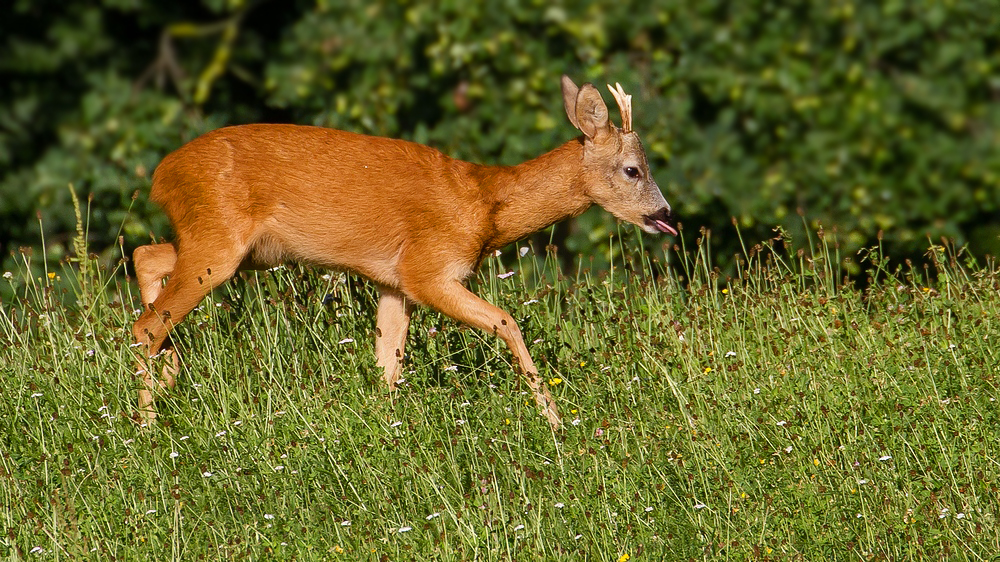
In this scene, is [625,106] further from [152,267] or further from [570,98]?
[152,267]

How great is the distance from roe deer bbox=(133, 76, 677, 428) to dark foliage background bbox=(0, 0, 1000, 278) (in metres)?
2.03

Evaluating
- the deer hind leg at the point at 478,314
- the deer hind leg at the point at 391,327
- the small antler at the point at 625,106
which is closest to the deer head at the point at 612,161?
the small antler at the point at 625,106

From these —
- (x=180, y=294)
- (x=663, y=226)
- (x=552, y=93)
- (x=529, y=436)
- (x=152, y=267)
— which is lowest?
(x=529, y=436)

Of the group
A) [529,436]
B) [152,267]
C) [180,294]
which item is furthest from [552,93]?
[529,436]

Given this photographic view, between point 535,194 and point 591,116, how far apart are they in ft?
1.37

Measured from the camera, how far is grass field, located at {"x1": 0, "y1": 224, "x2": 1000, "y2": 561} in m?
4.92

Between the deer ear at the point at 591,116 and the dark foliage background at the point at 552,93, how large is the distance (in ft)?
6.77

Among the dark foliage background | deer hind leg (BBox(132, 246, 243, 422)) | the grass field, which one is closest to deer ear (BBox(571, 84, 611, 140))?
the grass field

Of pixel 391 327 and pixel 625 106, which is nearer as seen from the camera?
pixel 625 106

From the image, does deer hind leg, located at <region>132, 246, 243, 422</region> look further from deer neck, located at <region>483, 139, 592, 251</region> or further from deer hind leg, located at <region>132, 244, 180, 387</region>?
deer neck, located at <region>483, 139, 592, 251</region>

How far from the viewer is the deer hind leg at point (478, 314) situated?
20.4ft

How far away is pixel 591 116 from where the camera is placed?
6617 mm

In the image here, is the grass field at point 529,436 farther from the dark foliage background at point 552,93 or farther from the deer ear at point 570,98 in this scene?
the dark foliage background at point 552,93

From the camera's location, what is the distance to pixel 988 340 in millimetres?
6336
